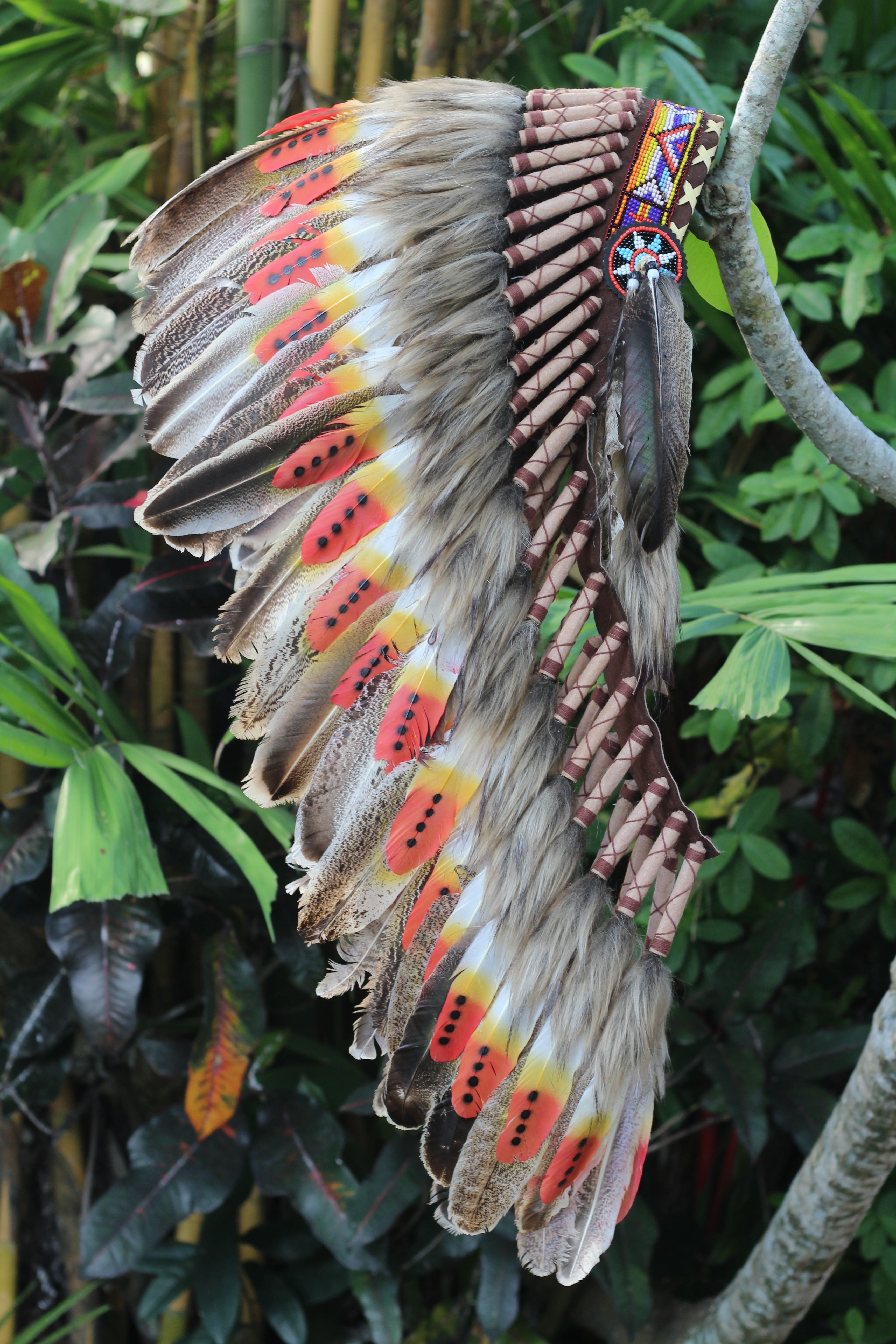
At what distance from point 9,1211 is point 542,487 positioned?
0.86 metres

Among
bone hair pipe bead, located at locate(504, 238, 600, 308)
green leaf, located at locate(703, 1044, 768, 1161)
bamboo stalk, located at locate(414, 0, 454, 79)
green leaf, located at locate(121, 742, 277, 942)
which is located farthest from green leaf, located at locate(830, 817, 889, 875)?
bamboo stalk, located at locate(414, 0, 454, 79)

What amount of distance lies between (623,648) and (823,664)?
0.47 ft

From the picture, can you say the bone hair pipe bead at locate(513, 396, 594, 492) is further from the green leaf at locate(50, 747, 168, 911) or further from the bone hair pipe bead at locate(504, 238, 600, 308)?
the green leaf at locate(50, 747, 168, 911)

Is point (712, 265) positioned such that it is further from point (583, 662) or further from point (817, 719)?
point (817, 719)

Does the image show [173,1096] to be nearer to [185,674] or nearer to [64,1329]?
[64,1329]

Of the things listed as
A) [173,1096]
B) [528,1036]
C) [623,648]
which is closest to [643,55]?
[623,648]

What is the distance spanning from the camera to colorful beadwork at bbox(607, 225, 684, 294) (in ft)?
1.14

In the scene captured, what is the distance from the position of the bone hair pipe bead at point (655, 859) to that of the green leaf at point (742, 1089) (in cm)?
48

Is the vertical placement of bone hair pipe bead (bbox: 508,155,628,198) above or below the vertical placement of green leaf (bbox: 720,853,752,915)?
above

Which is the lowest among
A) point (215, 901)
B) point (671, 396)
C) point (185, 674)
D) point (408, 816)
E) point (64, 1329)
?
point (64, 1329)

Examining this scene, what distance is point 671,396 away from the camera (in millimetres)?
345

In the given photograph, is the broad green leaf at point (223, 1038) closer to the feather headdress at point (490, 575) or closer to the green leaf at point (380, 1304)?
the green leaf at point (380, 1304)

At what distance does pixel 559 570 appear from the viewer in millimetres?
352

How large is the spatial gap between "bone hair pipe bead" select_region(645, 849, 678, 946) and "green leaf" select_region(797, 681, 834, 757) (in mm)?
437
